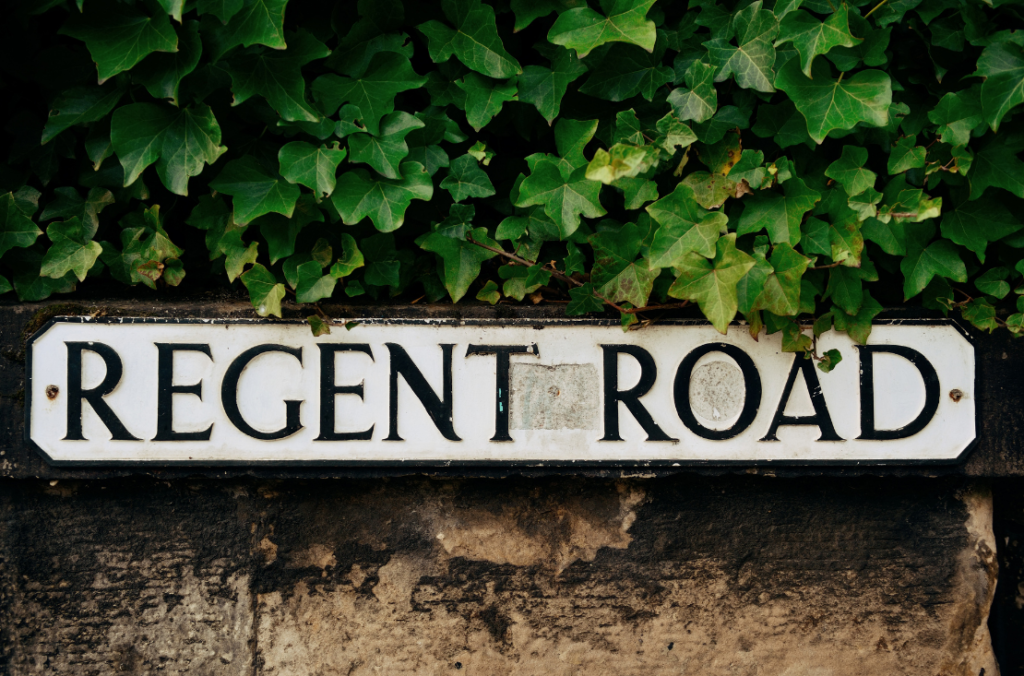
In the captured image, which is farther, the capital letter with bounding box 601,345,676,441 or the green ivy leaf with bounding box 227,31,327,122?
the capital letter with bounding box 601,345,676,441

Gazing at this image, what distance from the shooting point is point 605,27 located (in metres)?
1.14

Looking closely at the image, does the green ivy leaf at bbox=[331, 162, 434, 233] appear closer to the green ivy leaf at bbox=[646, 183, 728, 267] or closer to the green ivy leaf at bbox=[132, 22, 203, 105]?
the green ivy leaf at bbox=[132, 22, 203, 105]

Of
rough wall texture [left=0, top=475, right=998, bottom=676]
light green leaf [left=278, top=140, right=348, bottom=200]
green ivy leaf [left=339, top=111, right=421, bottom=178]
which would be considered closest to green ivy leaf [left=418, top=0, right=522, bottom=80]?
green ivy leaf [left=339, top=111, right=421, bottom=178]

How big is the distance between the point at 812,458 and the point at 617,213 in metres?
0.65

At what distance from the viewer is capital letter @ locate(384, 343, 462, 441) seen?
132 centimetres

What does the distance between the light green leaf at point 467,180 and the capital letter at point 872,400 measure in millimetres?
834

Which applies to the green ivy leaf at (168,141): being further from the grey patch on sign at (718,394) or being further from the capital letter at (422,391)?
the grey patch on sign at (718,394)

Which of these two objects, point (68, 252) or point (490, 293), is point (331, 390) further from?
point (68, 252)

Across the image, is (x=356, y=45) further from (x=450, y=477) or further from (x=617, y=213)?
(x=450, y=477)

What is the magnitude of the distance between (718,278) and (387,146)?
25.6 inches

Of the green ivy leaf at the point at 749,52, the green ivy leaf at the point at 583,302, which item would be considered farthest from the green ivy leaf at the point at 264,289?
the green ivy leaf at the point at 749,52

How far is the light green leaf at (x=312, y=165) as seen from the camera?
3.87 feet

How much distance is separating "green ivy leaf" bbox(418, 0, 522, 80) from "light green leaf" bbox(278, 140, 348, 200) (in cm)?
27

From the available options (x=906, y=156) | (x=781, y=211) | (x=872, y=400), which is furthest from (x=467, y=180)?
(x=872, y=400)
